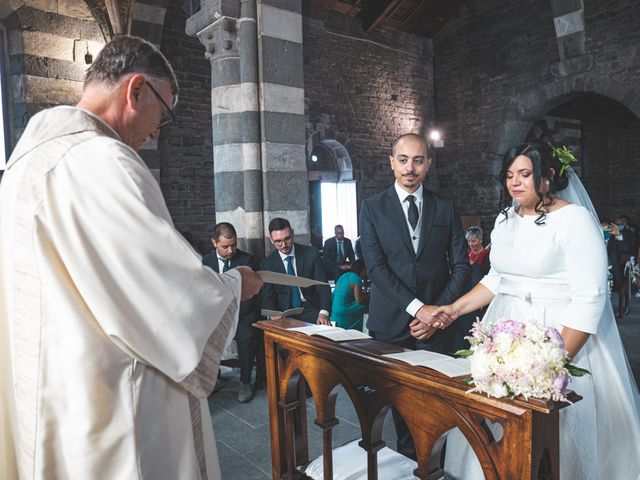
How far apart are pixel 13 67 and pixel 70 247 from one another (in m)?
5.79

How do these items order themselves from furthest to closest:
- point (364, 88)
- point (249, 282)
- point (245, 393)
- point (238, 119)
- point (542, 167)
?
point (364, 88)
point (238, 119)
point (245, 393)
point (542, 167)
point (249, 282)

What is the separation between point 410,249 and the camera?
9.28ft

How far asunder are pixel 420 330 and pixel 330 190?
30.8 feet

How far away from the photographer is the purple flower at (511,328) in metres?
1.56

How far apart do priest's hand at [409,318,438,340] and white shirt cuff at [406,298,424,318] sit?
0.04m

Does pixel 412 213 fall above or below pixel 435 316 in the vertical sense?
above

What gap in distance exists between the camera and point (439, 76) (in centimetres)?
1330

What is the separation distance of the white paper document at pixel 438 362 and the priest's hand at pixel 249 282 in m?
0.67

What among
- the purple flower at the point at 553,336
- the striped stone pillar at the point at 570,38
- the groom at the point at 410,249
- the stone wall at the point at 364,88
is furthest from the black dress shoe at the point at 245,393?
the striped stone pillar at the point at 570,38

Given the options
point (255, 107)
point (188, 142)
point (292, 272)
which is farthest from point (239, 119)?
point (188, 142)

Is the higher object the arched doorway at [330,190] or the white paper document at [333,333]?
the arched doorway at [330,190]

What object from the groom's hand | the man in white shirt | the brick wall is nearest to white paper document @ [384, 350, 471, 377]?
the groom's hand

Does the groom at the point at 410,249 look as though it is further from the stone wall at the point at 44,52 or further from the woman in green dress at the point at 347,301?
the stone wall at the point at 44,52

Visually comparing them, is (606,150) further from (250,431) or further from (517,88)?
(250,431)
